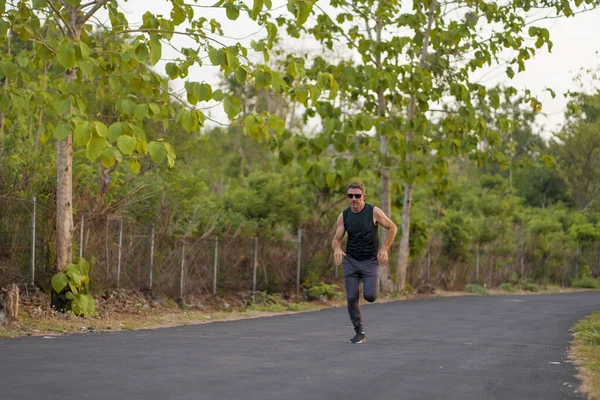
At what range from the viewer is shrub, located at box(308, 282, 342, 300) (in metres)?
23.4

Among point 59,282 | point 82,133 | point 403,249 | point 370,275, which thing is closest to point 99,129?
point 82,133

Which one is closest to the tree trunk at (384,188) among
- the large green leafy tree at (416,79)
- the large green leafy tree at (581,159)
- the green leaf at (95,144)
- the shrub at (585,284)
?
the large green leafy tree at (416,79)

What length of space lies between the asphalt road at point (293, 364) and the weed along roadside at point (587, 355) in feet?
0.48

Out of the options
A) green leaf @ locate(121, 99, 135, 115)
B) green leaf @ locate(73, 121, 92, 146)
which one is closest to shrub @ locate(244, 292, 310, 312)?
green leaf @ locate(121, 99, 135, 115)

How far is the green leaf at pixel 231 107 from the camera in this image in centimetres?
1198

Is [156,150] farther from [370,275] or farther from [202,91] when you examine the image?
[370,275]

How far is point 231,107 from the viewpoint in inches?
Result: 475

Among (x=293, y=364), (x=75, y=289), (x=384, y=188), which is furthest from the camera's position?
(x=384, y=188)

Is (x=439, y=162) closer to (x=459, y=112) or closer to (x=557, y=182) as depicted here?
(x=459, y=112)

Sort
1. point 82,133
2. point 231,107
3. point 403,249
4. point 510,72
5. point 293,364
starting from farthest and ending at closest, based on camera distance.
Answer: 1. point 403,249
2. point 510,72
3. point 231,107
4. point 82,133
5. point 293,364

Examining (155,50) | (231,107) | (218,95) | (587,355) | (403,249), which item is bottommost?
(587,355)

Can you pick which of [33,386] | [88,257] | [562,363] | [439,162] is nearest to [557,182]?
[439,162]

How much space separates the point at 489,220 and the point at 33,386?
1160 inches

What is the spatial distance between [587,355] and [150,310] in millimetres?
8807
